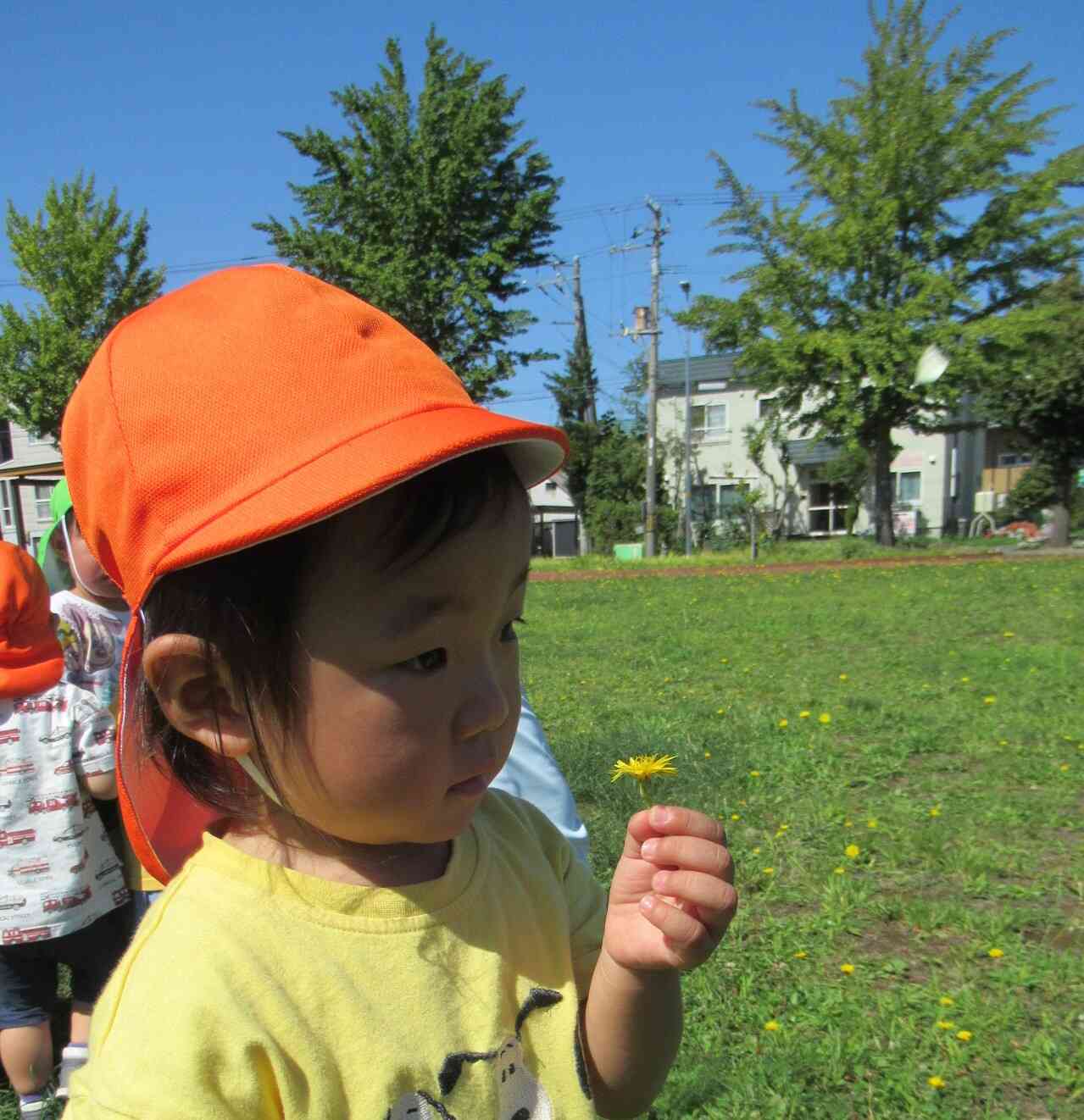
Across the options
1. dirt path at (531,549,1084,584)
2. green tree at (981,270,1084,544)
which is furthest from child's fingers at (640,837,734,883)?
green tree at (981,270,1084,544)

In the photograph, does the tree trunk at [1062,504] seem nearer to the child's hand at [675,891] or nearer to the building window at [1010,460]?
the building window at [1010,460]

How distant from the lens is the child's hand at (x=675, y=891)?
958 mm

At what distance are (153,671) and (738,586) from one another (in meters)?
14.1

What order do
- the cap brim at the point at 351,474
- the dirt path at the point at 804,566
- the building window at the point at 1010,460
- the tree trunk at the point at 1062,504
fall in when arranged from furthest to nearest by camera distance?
the building window at the point at 1010,460 → the tree trunk at the point at 1062,504 → the dirt path at the point at 804,566 → the cap brim at the point at 351,474

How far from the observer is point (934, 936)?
3.08 metres

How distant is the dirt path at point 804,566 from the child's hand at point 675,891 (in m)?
16.3

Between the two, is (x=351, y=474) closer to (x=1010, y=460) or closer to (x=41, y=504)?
(x=41, y=504)

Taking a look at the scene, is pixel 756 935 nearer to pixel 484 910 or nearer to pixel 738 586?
pixel 484 910

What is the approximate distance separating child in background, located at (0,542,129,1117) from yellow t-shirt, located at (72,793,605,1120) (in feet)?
5.38

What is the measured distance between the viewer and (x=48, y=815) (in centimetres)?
244

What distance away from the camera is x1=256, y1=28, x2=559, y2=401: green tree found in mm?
24203

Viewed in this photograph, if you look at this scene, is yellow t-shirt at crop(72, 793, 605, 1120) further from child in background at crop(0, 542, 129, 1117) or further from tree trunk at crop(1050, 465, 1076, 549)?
tree trunk at crop(1050, 465, 1076, 549)

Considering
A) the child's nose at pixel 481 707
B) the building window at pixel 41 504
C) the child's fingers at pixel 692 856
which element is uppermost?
the building window at pixel 41 504

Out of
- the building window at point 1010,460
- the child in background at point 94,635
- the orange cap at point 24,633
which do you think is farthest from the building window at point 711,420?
the orange cap at point 24,633
